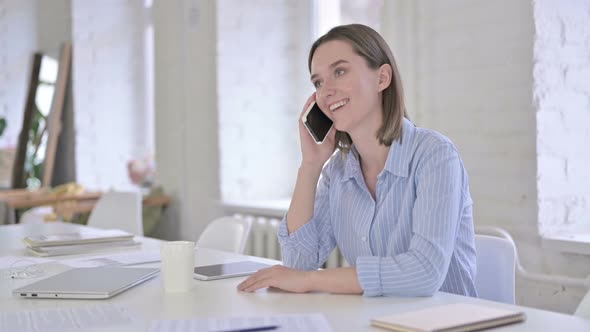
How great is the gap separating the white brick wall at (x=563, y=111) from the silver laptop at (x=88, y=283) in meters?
1.29

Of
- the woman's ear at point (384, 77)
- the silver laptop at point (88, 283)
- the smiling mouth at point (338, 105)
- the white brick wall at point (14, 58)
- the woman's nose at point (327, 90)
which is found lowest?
the silver laptop at point (88, 283)

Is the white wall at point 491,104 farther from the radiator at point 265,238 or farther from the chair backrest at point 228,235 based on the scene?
the radiator at point 265,238

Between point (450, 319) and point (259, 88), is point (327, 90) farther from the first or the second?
point (259, 88)

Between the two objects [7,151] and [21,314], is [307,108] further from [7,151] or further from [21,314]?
[7,151]

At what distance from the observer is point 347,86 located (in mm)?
1717

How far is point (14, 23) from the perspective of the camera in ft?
20.1

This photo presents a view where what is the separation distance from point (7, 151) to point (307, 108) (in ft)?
15.1

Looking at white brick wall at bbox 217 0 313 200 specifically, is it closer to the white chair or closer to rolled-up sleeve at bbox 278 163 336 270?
rolled-up sleeve at bbox 278 163 336 270

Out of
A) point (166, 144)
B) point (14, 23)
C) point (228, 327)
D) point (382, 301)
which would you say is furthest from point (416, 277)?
point (14, 23)

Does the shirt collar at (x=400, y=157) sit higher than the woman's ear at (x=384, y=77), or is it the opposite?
the woman's ear at (x=384, y=77)

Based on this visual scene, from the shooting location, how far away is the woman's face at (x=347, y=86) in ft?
5.65

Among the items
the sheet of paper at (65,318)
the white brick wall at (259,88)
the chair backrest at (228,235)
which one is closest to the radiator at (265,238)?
the white brick wall at (259,88)

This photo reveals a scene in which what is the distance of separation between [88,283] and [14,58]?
197 inches

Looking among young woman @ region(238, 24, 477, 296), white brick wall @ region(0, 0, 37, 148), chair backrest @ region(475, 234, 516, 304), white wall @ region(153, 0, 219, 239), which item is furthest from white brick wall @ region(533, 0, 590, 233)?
white brick wall @ region(0, 0, 37, 148)
